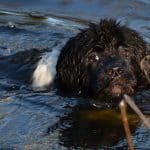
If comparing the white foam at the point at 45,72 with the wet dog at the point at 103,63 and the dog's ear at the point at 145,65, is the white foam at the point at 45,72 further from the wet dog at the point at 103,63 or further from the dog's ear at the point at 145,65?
the dog's ear at the point at 145,65

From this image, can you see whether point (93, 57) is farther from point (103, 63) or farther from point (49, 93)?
point (49, 93)

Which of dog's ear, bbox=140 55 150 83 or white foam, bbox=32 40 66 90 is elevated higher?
dog's ear, bbox=140 55 150 83

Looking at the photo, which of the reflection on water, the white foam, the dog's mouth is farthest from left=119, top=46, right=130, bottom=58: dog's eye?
the white foam

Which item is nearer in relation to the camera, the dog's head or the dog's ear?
the dog's head

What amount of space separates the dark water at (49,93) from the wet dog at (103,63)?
0.63 ft

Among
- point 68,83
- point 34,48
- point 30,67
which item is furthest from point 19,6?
point 68,83

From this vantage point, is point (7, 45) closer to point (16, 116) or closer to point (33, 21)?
point (33, 21)

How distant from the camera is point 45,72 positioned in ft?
24.1

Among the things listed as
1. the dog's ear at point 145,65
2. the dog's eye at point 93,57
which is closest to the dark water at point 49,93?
the dog's ear at point 145,65

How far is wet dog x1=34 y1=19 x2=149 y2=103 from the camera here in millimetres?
6328

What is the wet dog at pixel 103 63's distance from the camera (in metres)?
6.33

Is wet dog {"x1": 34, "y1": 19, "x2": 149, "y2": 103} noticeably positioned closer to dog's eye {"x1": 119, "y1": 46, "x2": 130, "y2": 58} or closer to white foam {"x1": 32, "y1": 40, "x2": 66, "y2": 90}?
dog's eye {"x1": 119, "y1": 46, "x2": 130, "y2": 58}

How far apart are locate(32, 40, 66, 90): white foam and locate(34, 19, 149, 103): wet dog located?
0.60ft

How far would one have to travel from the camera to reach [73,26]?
9789mm
